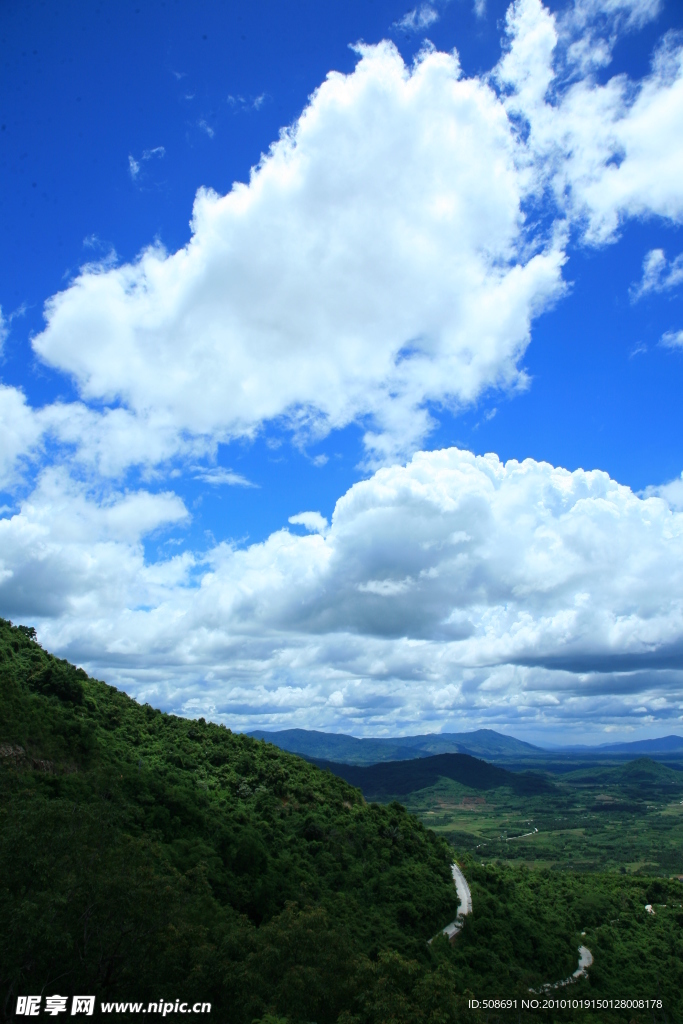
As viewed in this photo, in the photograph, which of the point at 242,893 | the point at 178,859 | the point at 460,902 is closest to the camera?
the point at 178,859

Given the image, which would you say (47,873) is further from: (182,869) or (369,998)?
(182,869)

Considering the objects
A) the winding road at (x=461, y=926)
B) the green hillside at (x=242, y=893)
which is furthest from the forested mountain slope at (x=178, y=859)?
the winding road at (x=461, y=926)

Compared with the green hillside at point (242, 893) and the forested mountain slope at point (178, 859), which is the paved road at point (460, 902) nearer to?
the green hillside at point (242, 893)

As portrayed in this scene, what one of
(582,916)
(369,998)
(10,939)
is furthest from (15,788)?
(582,916)

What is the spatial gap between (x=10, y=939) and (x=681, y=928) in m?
104

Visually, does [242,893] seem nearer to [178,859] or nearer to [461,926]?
[178,859]

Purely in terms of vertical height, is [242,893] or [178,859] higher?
[178,859]

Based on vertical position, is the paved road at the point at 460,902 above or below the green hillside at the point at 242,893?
below

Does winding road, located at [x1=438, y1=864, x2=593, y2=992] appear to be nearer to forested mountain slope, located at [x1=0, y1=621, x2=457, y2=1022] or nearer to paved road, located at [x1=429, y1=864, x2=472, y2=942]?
paved road, located at [x1=429, y1=864, x2=472, y2=942]

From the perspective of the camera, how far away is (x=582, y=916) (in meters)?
84.6

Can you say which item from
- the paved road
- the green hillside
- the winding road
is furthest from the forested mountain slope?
the winding road

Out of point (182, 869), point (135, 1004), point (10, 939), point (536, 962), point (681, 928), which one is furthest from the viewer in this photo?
point (681, 928)

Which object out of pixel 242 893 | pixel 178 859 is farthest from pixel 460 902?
pixel 178 859

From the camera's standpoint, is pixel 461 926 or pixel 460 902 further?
pixel 460 902
